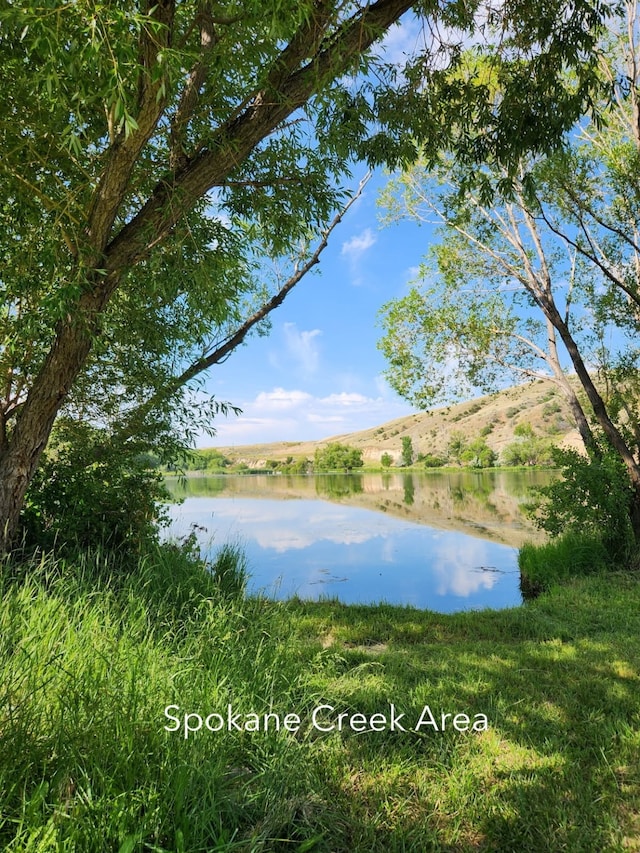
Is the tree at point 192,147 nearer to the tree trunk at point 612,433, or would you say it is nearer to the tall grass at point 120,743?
the tall grass at point 120,743

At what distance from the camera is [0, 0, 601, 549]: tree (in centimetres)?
296

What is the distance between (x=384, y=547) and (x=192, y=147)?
1053cm

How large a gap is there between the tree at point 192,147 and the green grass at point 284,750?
1890mm

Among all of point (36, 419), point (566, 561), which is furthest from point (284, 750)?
point (566, 561)

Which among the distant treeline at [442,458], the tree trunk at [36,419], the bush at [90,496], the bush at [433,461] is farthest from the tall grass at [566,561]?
the bush at [433,461]

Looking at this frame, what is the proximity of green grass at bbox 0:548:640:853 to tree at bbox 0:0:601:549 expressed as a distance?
6.20 feet

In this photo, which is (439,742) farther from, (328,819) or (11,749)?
(11,749)

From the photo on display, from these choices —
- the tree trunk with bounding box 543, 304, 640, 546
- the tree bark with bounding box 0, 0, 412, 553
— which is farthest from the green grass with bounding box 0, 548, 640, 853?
the tree trunk with bounding box 543, 304, 640, 546

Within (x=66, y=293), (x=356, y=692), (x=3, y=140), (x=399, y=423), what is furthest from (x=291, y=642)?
→ (x=399, y=423)

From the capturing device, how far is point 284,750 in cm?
208

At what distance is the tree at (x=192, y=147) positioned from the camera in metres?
2.96

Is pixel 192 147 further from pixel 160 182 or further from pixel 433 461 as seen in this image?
pixel 433 461

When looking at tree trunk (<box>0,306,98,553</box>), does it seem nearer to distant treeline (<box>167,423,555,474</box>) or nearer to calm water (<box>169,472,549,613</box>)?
calm water (<box>169,472,549,613</box>)

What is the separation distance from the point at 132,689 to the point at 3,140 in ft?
12.9
